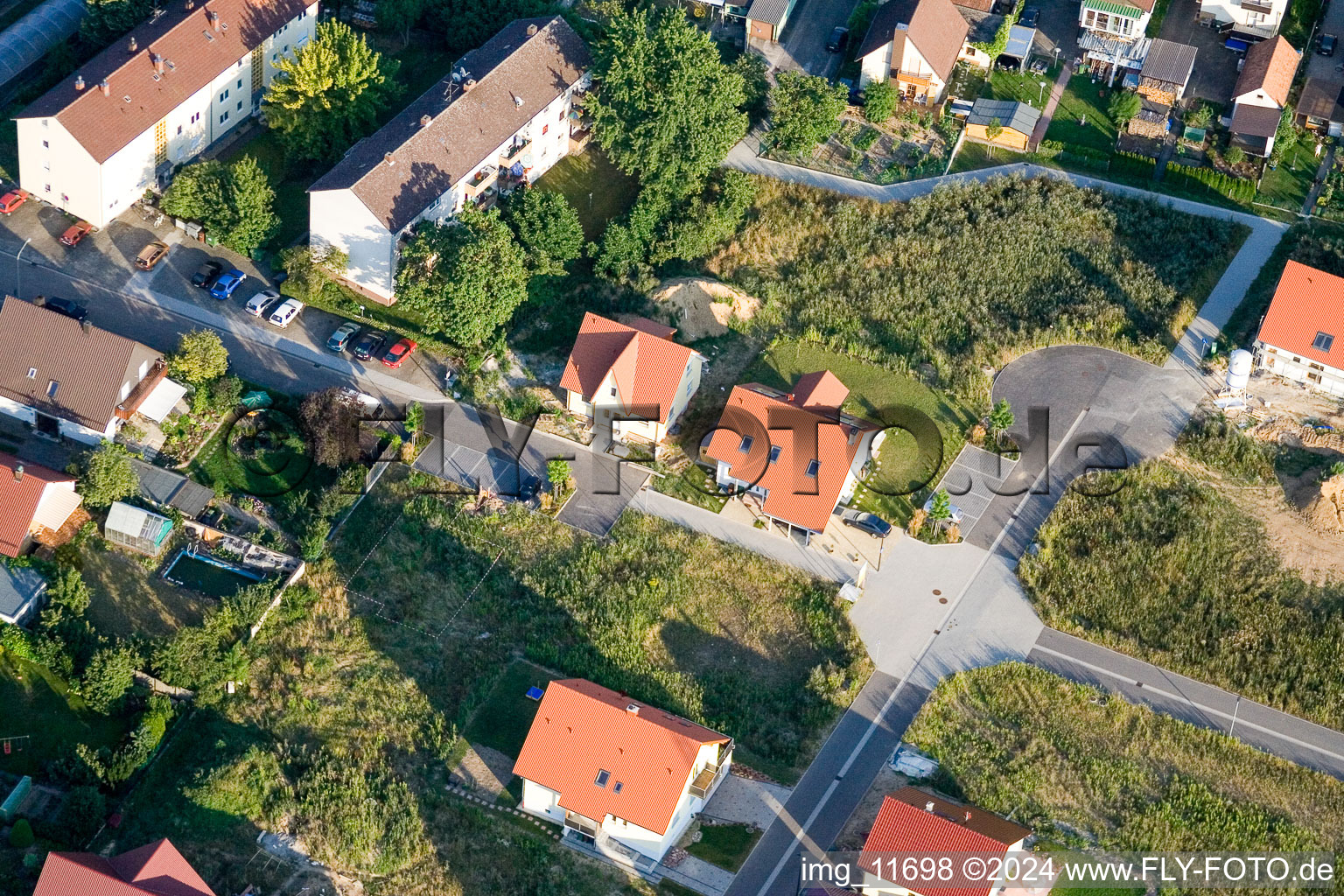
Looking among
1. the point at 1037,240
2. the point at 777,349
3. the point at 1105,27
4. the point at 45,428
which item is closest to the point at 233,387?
the point at 45,428

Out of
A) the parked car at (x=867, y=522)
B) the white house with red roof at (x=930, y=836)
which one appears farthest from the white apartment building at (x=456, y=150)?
the white house with red roof at (x=930, y=836)

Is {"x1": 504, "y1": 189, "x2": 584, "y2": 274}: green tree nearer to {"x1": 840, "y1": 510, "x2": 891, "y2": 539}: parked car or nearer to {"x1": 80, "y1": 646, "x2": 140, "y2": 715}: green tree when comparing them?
{"x1": 840, "y1": 510, "x2": 891, "y2": 539}: parked car

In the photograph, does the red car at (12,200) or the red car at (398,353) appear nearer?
the red car at (398,353)

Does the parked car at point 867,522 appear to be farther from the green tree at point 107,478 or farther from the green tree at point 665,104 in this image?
the green tree at point 107,478

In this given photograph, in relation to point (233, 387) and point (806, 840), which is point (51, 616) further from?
point (806, 840)

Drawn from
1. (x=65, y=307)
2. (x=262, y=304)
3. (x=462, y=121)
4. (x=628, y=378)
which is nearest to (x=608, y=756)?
(x=628, y=378)

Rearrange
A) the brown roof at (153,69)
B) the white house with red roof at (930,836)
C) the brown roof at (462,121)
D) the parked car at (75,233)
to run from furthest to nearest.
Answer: the parked car at (75,233) < the brown roof at (153,69) < the brown roof at (462,121) < the white house with red roof at (930,836)
